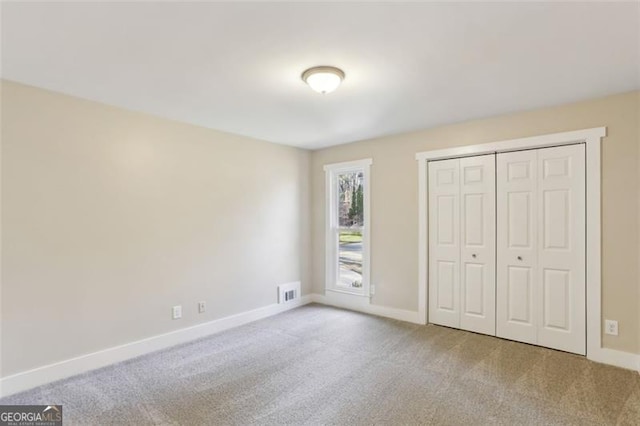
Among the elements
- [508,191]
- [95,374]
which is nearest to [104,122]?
[95,374]

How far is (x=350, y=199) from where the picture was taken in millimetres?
4898

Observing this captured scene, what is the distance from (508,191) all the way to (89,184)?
4.05m

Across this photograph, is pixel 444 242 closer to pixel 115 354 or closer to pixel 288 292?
pixel 288 292

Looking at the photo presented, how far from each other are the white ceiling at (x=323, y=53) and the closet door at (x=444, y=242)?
907 millimetres

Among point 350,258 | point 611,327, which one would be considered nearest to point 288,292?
point 350,258

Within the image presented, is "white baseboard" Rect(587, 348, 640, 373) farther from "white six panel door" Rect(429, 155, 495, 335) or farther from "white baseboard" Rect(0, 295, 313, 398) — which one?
"white baseboard" Rect(0, 295, 313, 398)

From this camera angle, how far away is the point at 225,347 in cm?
339

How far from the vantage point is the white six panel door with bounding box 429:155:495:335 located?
3645mm

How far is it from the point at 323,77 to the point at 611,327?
327cm

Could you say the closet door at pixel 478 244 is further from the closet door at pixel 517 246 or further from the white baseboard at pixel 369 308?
the white baseboard at pixel 369 308

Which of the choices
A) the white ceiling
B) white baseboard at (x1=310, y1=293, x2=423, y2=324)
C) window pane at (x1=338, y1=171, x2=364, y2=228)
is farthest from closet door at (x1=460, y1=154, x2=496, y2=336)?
window pane at (x1=338, y1=171, x2=364, y2=228)

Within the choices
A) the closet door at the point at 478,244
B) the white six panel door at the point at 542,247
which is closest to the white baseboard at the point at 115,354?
the closet door at the point at 478,244

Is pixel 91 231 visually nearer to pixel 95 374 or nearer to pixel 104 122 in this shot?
A: pixel 104 122

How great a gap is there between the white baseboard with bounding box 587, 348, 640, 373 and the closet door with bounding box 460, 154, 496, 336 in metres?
0.85
